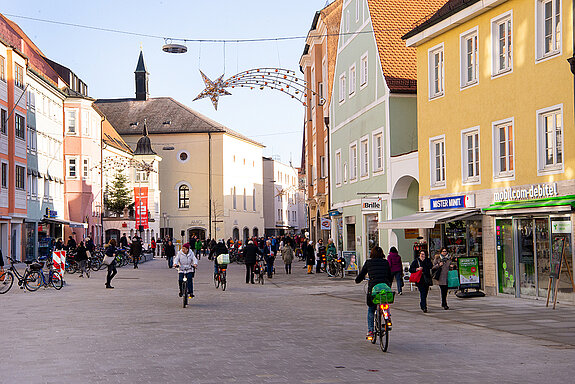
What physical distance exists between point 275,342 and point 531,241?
10.5 meters

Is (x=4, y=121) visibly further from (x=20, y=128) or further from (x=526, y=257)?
(x=526, y=257)

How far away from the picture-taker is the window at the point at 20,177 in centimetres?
5200

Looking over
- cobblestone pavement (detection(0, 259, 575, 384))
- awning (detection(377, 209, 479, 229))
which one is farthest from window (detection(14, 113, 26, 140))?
awning (detection(377, 209, 479, 229))

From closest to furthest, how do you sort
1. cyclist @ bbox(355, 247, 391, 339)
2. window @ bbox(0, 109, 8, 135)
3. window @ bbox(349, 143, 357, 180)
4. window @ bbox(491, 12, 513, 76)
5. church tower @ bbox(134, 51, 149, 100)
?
cyclist @ bbox(355, 247, 391, 339), window @ bbox(491, 12, 513, 76), window @ bbox(349, 143, 357, 180), window @ bbox(0, 109, 8, 135), church tower @ bbox(134, 51, 149, 100)

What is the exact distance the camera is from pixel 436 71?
27.9 meters

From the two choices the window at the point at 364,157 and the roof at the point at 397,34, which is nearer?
the roof at the point at 397,34

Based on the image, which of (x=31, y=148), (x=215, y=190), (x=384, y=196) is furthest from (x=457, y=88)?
(x=215, y=190)

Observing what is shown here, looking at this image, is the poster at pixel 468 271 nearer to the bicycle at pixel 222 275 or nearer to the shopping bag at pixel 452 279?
the shopping bag at pixel 452 279

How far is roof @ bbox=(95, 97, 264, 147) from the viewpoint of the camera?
106062 millimetres

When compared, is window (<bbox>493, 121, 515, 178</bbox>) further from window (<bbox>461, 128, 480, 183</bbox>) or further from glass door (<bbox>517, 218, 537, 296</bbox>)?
glass door (<bbox>517, 218, 537, 296</bbox>)

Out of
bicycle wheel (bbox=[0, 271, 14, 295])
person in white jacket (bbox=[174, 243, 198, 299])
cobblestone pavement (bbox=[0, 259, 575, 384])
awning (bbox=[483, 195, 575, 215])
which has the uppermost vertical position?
awning (bbox=[483, 195, 575, 215])

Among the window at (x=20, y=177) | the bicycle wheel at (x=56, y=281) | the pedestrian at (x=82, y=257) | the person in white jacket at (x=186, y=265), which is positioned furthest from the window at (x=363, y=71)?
the window at (x=20, y=177)

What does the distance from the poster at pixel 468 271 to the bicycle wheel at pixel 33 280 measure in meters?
14.5

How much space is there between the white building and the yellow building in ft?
308
